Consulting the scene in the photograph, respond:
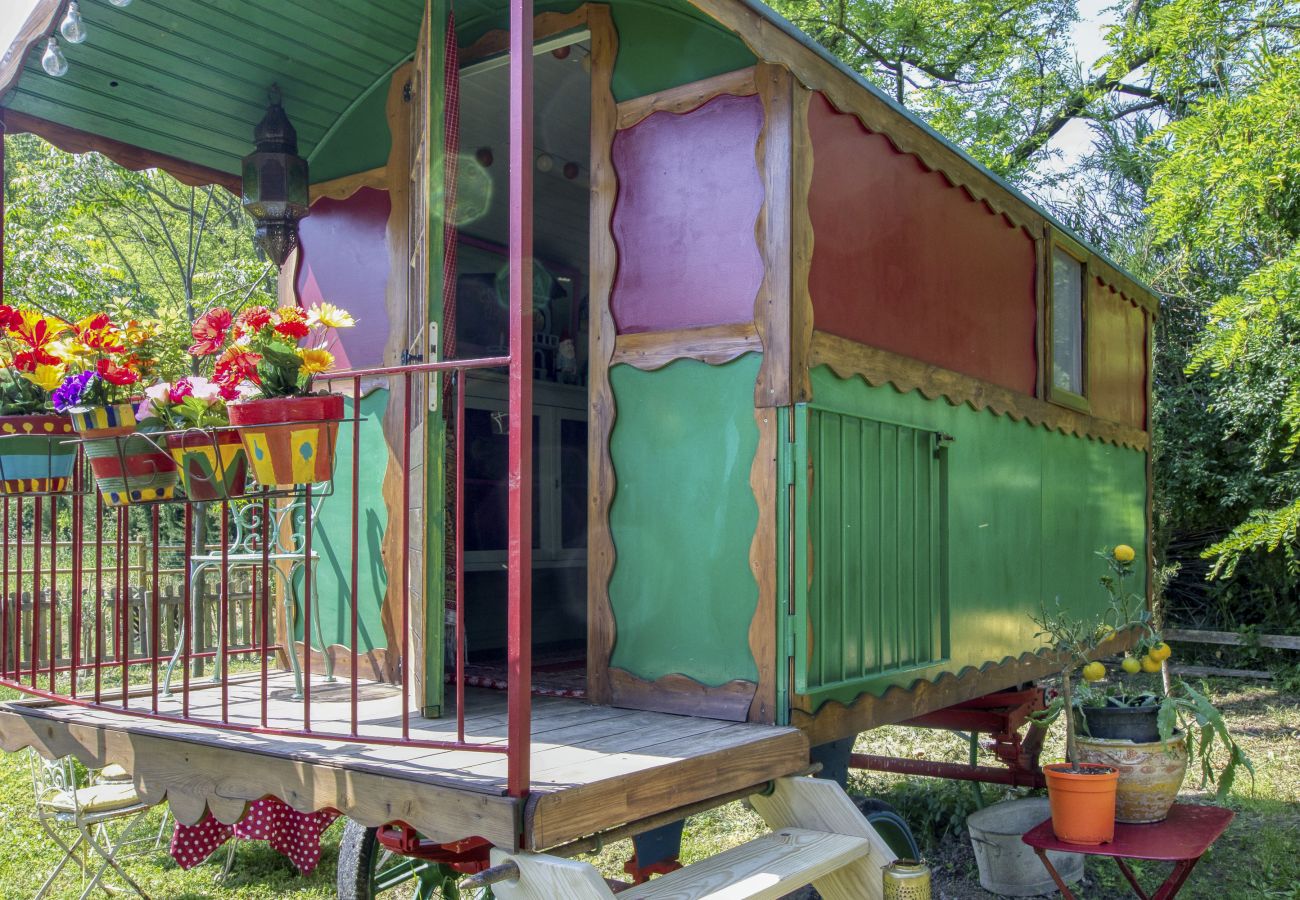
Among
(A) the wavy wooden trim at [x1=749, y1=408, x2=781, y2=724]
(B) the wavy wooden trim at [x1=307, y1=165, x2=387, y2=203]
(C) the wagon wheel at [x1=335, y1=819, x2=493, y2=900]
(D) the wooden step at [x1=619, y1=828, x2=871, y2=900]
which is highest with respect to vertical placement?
(B) the wavy wooden trim at [x1=307, y1=165, x2=387, y2=203]

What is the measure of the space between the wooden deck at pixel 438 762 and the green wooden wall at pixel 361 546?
22.8 inches

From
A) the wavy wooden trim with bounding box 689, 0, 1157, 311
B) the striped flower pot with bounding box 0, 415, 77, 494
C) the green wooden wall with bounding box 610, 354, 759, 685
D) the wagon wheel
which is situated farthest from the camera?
the wagon wheel

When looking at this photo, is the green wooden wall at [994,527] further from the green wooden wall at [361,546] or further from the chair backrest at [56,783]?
the chair backrest at [56,783]

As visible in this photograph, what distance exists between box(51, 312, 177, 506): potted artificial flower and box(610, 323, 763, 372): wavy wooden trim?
5.02 feet

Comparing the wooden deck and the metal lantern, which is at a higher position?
the metal lantern

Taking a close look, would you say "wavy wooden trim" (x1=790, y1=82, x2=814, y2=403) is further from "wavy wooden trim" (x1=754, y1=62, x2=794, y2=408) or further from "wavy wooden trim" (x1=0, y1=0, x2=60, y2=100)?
"wavy wooden trim" (x1=0, y1=0, x2=60, y2=100)

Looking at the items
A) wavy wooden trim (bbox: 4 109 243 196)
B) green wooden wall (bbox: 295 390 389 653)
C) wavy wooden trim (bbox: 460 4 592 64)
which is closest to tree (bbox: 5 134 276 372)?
wavy wooden trim (bbox: 4 109 243 196)

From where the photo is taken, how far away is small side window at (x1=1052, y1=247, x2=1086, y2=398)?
19.3ft

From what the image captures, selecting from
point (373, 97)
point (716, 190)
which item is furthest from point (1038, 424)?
point (373, 97)

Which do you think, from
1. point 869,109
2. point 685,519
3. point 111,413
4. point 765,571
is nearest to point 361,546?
point 111,413

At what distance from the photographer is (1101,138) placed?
12852 mm

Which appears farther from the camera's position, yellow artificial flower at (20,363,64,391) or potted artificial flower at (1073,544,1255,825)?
potted artificial flower at (1073,544,1255,825)

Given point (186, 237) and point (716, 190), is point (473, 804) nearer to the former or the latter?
point (716, 190)

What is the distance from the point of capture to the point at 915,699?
14.1 ft
